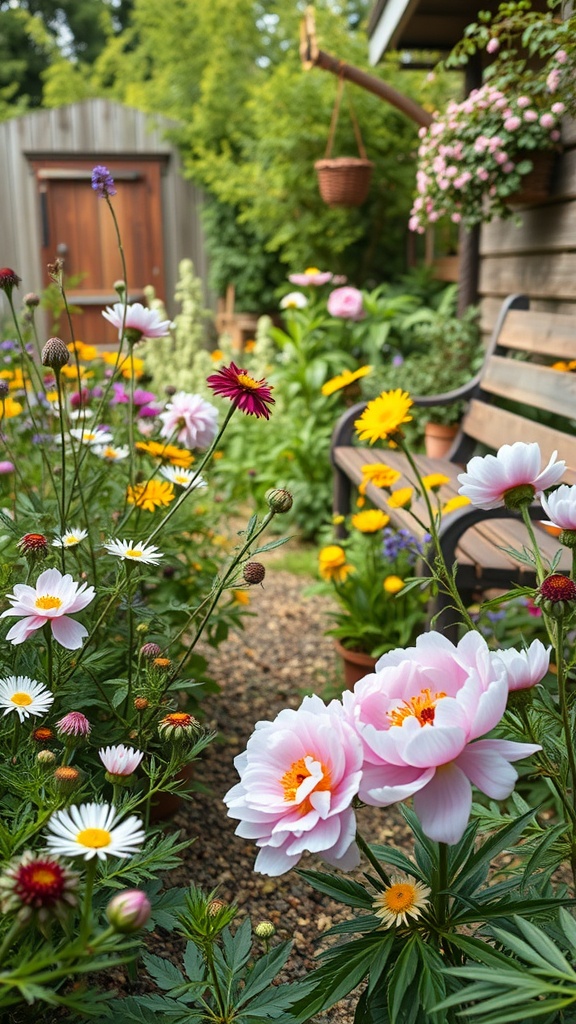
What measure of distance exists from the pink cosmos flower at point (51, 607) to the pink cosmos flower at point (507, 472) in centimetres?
47

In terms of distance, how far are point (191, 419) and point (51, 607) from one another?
2.47 ft

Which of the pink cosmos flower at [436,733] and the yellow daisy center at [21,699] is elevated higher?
the pink cosmos flower at [436,733]

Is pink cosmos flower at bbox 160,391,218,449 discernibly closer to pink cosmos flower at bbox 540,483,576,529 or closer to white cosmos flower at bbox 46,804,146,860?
pink cosmos flower at bbox 540,483,576,529

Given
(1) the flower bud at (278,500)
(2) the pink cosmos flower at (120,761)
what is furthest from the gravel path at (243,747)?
(2) the pink cosmos flower at (120,761)

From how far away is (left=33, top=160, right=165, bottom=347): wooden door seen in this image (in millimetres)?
7332

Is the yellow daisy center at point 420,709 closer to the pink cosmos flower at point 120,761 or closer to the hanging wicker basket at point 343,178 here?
the pink cosmos flower at point 120,761

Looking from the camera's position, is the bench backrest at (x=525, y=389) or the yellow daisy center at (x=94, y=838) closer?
the yellow daisy center at (x=94, y=838)

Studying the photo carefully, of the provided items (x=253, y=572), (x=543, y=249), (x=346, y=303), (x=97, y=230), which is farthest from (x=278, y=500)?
(x=97, y=230)

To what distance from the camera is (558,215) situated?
10.0ft

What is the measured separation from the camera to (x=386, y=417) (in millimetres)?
1479

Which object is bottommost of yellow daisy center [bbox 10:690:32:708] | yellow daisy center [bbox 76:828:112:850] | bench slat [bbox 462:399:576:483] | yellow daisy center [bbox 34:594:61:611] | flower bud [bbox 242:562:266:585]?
bench slat [bbox 462:399:576:483]

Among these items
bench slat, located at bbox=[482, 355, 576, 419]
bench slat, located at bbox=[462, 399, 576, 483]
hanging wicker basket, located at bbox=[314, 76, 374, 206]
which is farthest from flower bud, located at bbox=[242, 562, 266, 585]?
hanging wicker basket, located at bbox=[314, 76, 374, 206]

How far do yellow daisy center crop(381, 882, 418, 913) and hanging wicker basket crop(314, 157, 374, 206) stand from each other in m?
4.21

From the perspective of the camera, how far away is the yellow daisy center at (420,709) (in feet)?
2.76
